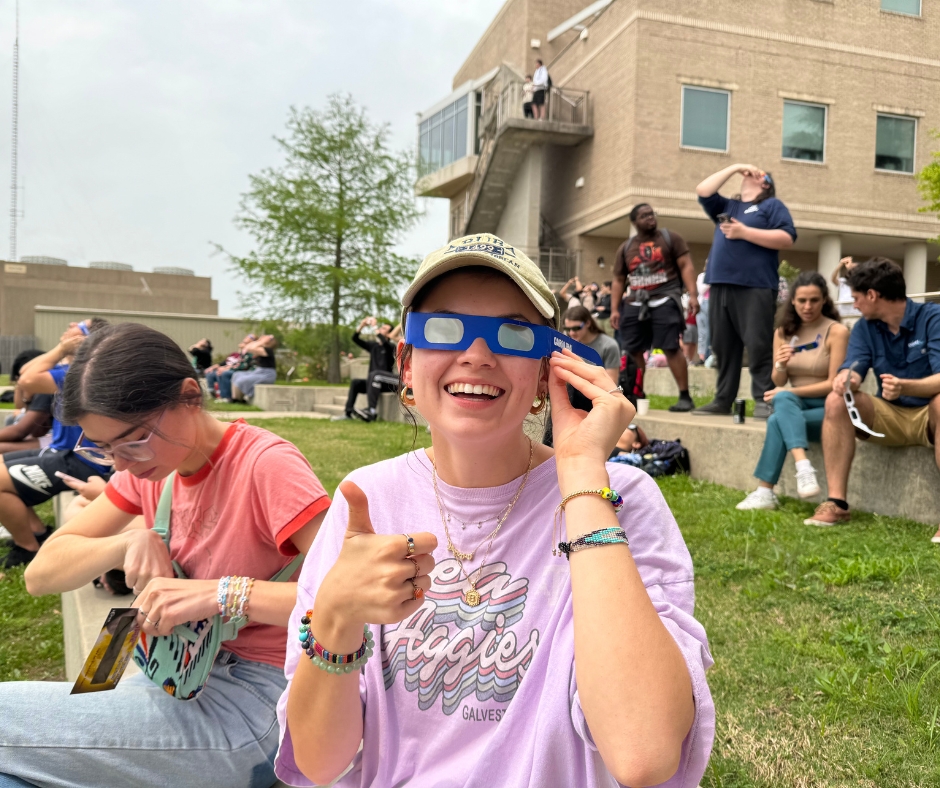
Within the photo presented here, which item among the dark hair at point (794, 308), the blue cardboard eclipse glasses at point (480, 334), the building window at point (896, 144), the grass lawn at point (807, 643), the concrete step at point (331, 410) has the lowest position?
the concrete step at point (331, 410)

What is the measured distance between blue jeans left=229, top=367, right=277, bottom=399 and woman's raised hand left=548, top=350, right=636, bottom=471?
16663 mm

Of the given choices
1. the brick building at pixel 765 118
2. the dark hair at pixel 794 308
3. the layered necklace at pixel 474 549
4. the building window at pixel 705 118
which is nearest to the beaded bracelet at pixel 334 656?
the layered necklace at pixel 474 549

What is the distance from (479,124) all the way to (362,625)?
3115 cm

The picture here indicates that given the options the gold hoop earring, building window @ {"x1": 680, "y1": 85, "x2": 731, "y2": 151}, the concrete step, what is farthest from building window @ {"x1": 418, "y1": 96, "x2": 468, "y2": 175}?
the gold hoop earring

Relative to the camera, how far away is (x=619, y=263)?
324 inches

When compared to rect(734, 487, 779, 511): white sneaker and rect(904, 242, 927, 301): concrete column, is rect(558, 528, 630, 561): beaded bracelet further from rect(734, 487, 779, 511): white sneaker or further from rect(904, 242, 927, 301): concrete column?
rect(904, 242, 927, 301): concrete column

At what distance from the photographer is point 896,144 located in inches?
828

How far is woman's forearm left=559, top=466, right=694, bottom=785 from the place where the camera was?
1135 mm

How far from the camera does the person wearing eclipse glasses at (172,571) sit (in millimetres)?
1880

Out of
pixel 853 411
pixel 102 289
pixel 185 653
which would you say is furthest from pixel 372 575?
pixel 102 289

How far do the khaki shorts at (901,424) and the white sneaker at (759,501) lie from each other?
83 cm

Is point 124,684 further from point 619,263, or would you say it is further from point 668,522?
point 619,263

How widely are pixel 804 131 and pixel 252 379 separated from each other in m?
16.3

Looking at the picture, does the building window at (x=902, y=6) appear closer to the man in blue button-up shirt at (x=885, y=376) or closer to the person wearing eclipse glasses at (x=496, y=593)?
the man in blue button-up shirt at (x=885, y=376)
